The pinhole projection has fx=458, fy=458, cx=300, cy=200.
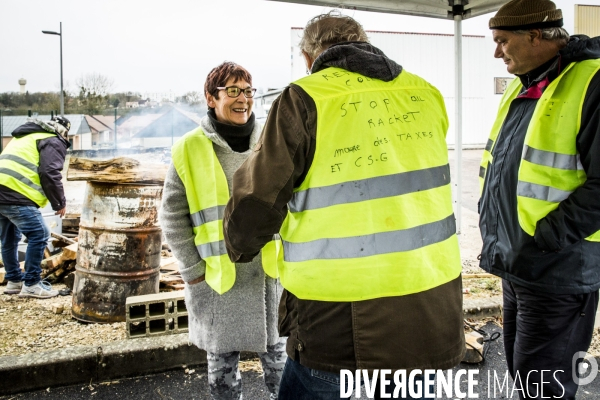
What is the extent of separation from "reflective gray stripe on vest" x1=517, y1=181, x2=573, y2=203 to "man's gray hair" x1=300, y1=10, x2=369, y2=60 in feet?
3.51

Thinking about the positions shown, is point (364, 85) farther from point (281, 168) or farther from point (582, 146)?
point (582, 146)

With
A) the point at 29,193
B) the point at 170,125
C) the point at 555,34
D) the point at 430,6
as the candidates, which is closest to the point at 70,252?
the point at 29,193

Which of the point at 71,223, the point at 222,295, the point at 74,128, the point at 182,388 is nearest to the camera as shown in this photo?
the point at 222,295

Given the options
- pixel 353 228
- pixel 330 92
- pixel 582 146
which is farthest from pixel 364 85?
pixel 582 146

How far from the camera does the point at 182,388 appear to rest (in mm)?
3168

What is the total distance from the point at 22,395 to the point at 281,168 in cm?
288

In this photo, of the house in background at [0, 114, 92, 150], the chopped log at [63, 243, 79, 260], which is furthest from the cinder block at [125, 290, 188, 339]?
the house in background at [0, 114, 92, 150]

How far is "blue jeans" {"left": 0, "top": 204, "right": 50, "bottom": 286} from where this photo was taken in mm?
4914

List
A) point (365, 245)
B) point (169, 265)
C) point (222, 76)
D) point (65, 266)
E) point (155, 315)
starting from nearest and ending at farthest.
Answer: point (365, 245) < point (222, 76) < point (155, 315) < point (169, 265) < point (65, 266)

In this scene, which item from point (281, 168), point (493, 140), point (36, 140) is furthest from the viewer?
point (36, 140)

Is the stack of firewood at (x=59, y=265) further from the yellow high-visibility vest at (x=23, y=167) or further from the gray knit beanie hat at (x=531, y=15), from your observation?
the gray knit beanie hat at (x=531, y=15)

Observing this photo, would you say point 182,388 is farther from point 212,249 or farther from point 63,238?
point 63,238

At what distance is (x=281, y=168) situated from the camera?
4.42 feet

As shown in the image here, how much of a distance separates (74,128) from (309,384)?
20.3 m
